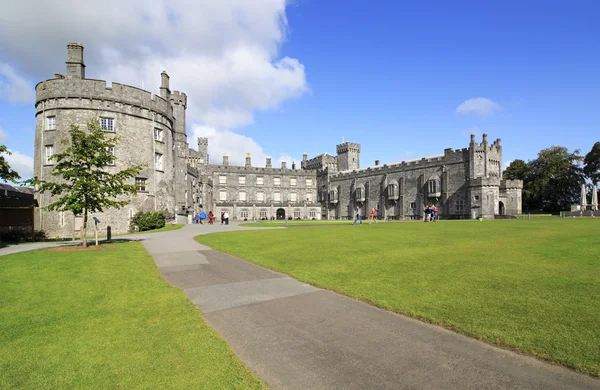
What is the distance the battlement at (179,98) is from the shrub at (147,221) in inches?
639

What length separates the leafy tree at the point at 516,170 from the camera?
212 ft

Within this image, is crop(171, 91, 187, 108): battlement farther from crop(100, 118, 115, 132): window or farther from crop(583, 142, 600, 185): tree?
crop(583, 142, 600, 185): tree

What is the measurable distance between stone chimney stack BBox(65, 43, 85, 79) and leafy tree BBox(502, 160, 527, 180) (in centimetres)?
7298

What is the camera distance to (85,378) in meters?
3.96

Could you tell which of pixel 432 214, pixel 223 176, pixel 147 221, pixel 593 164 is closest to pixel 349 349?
pixel 147 221

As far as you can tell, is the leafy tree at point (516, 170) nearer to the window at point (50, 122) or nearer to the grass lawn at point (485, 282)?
the grass lawn at point (485, 282)

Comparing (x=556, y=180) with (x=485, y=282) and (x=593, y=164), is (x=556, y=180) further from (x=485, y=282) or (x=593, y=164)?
(x=485, y=282)

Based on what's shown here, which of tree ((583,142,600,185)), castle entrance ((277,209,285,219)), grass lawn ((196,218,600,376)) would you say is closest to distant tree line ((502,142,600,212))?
tree ((583,142,600,185))

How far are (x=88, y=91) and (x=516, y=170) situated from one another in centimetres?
7436

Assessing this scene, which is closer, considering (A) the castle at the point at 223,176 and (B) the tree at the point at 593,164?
(A) the castle at the point at 223,176

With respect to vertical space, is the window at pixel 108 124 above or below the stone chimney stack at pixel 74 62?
below

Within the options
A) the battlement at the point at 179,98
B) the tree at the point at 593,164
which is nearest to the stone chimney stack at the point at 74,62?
the battlement at the point at 179,98

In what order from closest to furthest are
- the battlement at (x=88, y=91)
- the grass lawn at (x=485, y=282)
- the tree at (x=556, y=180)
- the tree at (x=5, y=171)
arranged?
the grass lawn at (x=485, y=282), the tree at (x=5, y=171), the battlement at (x=88, y=91), the tree at (x=556, y=180)

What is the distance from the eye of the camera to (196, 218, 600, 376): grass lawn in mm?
4906
